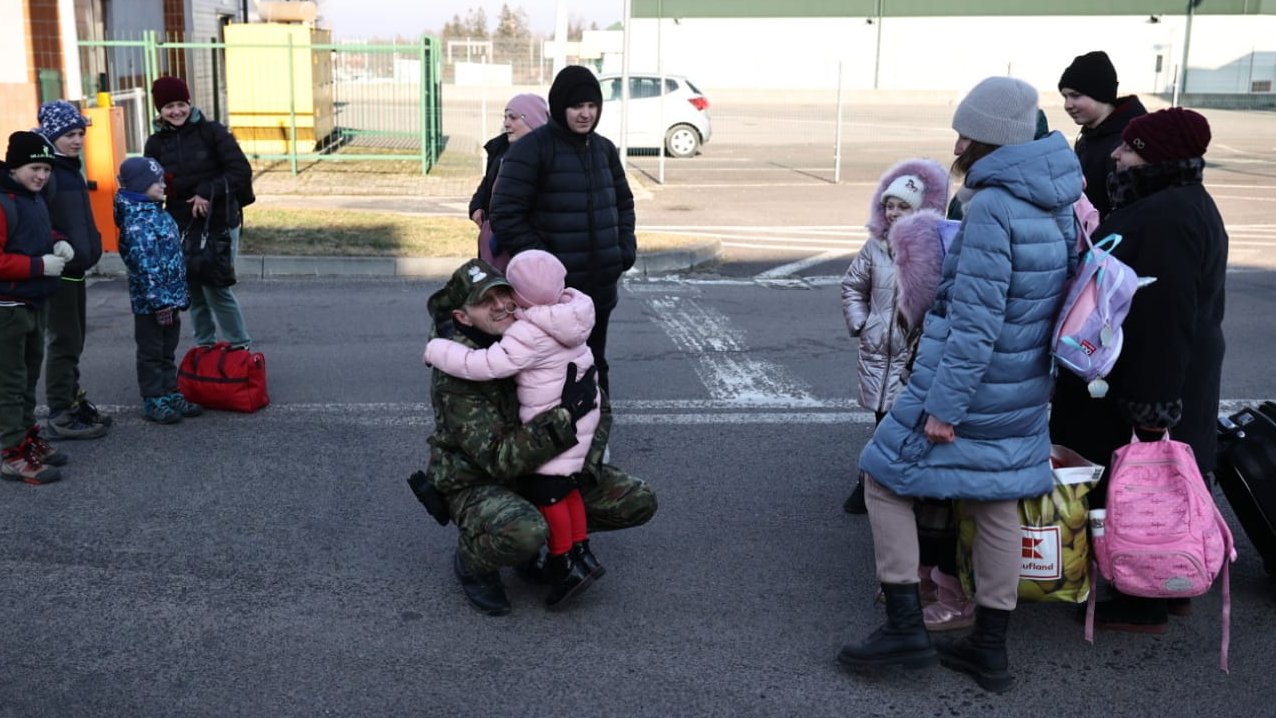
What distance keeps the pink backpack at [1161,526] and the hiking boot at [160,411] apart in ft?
15.4

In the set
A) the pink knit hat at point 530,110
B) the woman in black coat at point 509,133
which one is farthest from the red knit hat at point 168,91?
the pink knit hat at point 530,110

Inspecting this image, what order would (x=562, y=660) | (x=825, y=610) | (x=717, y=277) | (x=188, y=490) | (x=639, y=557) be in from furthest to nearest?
(x=717, y=277) → (x=188, y=490) → (x=639, y=557) → (x=825, y=610) → (x=562, y=660)

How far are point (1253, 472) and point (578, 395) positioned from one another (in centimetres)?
236

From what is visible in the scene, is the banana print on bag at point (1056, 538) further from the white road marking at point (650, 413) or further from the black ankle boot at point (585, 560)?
the white road marking at point (650, 413)

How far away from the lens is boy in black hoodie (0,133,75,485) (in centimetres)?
542

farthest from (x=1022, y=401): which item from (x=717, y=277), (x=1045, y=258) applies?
(x=717, y=277)

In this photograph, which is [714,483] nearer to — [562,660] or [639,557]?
[639,557]

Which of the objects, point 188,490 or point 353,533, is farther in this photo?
point 188,490

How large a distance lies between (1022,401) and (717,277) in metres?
7.69

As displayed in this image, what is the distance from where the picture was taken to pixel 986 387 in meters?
3.70

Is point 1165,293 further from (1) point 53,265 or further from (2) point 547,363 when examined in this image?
(1) point 53,265

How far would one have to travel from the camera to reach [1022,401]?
3.74 m

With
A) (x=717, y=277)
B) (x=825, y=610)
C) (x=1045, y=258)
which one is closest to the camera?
(x=1045, y=258)

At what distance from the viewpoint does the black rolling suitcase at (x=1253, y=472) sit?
4309 mm
